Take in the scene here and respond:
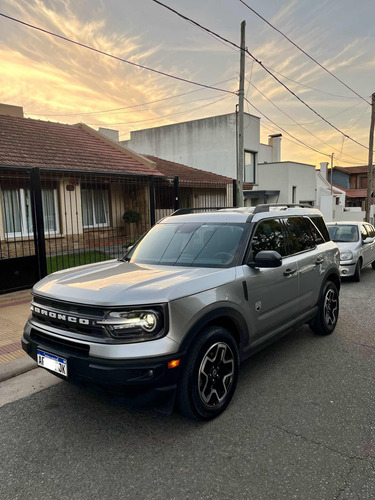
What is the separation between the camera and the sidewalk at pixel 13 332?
13.3ft

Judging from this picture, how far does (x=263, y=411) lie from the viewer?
3.12m

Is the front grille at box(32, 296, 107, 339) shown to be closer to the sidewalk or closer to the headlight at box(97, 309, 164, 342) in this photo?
the headlight at box(97, 309, 164, 342)

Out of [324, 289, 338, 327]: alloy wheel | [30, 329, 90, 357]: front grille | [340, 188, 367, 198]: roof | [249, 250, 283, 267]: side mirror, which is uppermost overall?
[340, 188, 367, 198]: roof

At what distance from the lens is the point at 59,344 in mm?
2867

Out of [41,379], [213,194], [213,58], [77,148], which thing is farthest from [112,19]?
[213,194]

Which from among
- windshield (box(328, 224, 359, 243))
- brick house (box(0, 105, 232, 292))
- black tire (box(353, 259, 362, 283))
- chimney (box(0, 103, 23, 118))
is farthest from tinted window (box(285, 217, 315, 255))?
chimney (box(0, 103, 23, 118))

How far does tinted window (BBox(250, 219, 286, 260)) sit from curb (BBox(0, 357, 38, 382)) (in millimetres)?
2875

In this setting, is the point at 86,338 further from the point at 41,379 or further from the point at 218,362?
the point at 41,379

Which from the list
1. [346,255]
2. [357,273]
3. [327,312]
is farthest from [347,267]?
[327,312]

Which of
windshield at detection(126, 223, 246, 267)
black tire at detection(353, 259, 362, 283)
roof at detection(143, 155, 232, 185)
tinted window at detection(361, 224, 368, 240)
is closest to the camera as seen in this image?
windshield at detection(126, 223, 246, 267)

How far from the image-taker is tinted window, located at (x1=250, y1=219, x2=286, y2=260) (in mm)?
3736

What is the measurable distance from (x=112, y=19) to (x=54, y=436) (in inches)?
345

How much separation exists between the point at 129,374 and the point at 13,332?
344cm

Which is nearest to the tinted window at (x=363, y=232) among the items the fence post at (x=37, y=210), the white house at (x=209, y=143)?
the fence post at (x=37, y=210)
